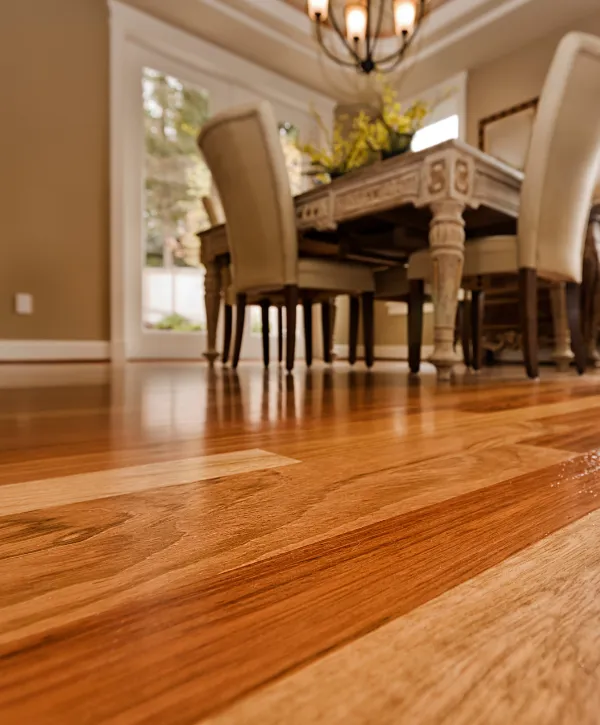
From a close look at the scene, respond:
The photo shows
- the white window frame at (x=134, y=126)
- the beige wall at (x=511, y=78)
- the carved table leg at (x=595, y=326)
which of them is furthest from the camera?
the beige wall at (x=511, y=78)

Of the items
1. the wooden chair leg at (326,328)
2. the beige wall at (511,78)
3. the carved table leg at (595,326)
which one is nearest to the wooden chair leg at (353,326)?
the wooden chair leg at (326,328)

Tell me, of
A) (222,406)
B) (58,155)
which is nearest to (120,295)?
(58,155)

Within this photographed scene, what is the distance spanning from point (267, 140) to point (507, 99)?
111 inches

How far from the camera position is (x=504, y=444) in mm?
547

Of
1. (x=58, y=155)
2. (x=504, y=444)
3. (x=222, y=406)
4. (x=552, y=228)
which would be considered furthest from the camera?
(x=58, y=155)

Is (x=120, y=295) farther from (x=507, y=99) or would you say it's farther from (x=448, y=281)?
(x=507, y=99)

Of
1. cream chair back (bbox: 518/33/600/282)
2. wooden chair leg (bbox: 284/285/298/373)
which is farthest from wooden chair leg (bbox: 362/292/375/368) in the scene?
cream chair back (bbox: 518/33/600/282)

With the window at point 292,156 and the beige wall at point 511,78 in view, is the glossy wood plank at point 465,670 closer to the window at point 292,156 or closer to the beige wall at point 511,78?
the beige wall at point 511,78

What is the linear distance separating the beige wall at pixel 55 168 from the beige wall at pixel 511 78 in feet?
8.88

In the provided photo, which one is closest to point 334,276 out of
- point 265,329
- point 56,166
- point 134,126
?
point 265,329

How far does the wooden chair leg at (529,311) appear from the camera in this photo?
1774mm

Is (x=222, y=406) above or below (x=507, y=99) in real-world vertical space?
below

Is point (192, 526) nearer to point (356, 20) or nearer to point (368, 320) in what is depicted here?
point (368, 320)

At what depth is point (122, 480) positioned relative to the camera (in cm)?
39
